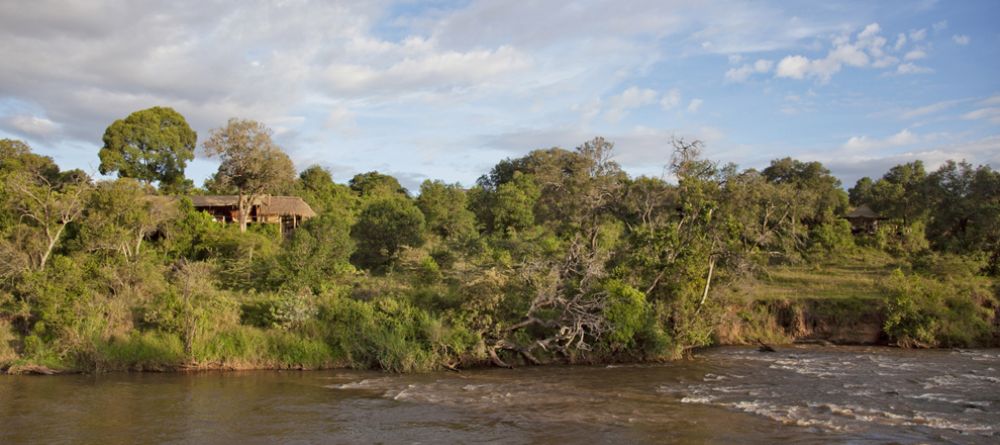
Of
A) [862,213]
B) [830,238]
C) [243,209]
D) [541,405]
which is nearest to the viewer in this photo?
[541,405]

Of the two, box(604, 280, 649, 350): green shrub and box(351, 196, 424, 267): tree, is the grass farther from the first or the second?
box(351, 196, 424, 267): tree

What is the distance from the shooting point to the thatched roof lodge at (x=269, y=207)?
47463 millimetres

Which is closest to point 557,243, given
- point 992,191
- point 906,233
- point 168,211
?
point 168,211

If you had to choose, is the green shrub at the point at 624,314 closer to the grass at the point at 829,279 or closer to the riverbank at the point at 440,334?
the riverbank at the point at 440,334

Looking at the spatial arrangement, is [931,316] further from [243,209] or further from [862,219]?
[243,209]

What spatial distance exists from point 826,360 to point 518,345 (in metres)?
10.2

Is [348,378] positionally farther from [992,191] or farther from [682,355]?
[992,191]

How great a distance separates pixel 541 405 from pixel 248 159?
3072 centimetres

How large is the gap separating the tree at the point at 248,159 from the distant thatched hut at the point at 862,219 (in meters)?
42.6

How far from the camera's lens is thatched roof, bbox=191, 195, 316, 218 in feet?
155

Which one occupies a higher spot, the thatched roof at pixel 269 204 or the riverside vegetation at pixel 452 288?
the thatched roof at pixel 269 204

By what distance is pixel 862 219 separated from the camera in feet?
178

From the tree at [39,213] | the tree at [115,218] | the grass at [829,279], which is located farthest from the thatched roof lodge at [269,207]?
the grass at [829,279]

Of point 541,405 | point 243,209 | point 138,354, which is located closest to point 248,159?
point 243,209
